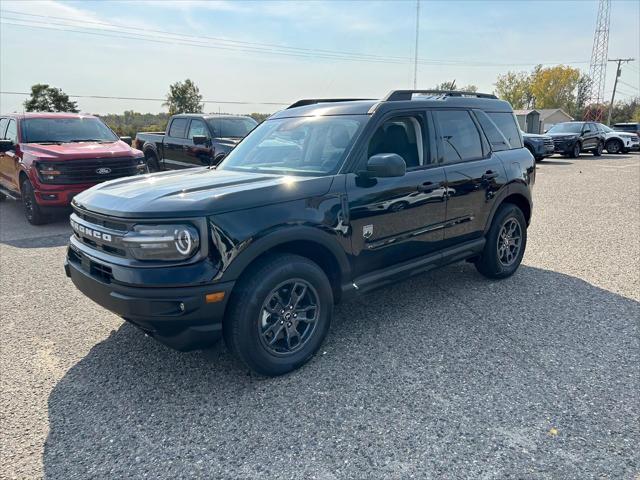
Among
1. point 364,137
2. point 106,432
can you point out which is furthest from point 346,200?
point 106,432

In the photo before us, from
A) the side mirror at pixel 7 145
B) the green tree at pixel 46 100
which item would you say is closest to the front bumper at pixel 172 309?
the side mirror at pixel 7 145

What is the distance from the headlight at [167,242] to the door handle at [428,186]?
Result: 2001mm

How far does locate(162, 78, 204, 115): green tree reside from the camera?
43312 millimetres

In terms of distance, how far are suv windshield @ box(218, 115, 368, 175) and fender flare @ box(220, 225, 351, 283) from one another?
531mm

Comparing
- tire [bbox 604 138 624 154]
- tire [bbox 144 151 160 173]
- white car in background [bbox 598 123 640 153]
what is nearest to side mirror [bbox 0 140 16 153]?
tire [bbox 144 151 160 173]

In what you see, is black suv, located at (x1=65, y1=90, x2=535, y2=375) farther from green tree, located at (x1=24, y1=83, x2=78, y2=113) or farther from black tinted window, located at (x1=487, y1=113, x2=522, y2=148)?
green tree, located at (x1=24, y1=83, x2=78, y2=113)

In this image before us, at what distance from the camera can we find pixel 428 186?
3.88 meters

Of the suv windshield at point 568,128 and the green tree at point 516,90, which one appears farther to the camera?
the green tree at point 516,90

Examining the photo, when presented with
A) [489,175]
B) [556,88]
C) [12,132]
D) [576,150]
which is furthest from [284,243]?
[556,88]

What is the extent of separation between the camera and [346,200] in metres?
3.27

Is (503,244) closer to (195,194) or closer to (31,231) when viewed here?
(195,194)

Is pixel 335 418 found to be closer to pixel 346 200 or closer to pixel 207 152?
pixel 346 200

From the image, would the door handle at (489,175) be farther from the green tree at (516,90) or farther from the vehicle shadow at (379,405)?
the green tree at (516,90)

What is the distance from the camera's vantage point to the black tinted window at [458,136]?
13.6 ft
